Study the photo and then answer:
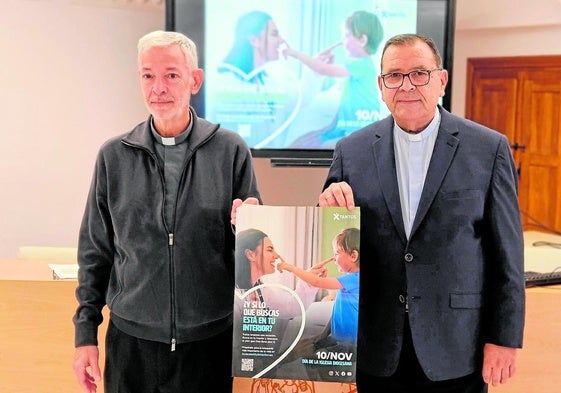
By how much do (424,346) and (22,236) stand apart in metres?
3.13

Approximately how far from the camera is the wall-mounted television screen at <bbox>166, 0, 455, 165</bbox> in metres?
4.13

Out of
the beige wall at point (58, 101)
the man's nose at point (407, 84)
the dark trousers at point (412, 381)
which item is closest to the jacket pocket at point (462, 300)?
the dark trousers at point (412, 381)

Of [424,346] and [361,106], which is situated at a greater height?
[361,106]

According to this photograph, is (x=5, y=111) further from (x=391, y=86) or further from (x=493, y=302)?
(x=493, y=302)

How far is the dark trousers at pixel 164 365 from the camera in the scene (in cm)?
192

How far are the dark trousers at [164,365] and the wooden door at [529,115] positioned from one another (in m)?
3.72

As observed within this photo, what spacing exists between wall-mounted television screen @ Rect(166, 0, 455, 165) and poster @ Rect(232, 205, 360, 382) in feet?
7.75

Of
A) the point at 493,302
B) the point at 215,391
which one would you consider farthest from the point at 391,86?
the point at 215,391

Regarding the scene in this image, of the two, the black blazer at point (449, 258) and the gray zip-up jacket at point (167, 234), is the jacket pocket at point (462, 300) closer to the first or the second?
the black blazer at point (449, 258)

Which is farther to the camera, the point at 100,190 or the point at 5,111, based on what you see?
the point at 5,111

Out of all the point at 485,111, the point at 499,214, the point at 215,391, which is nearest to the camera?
the point at 499,214

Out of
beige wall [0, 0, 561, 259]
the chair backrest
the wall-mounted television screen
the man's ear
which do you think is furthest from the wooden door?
the man's ear

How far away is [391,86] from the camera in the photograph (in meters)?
1.90

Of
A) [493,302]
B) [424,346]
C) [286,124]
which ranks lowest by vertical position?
[424,346]
